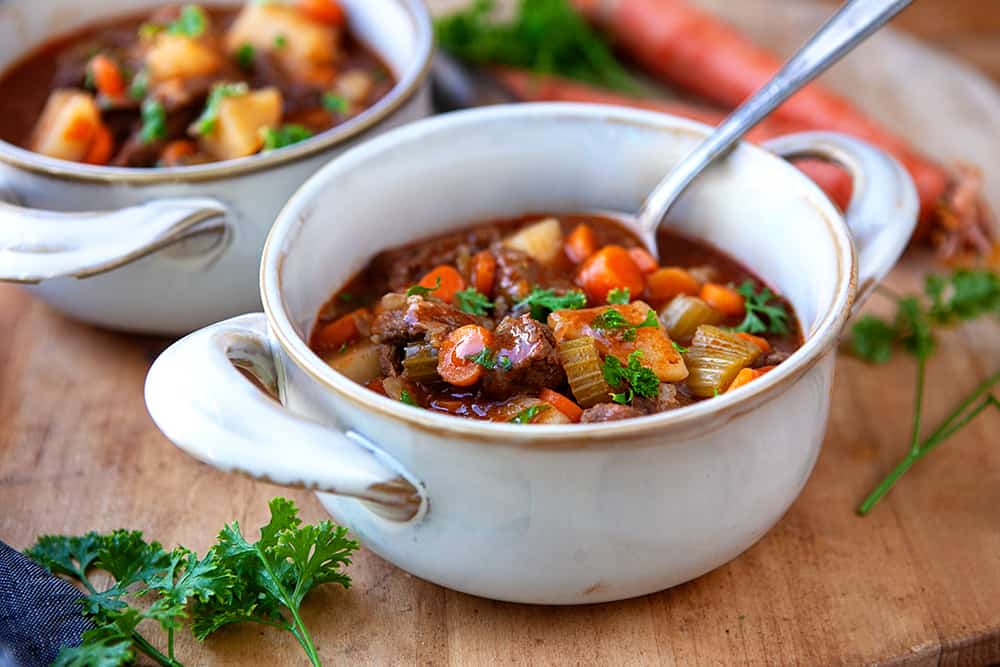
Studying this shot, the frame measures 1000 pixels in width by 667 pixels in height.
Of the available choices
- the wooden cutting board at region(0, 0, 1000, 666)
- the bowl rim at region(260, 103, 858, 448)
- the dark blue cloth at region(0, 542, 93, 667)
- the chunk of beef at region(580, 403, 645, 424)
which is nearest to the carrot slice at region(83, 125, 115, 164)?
the wooden cutting board at region(0, 0, 1000, 666)

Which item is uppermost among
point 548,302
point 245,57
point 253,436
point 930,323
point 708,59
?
point 253,436

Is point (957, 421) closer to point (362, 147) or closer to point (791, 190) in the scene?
point (791, 190)

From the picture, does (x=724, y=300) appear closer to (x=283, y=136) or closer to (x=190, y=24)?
(x=283, y=136)

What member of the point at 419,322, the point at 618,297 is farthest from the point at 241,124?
the point at 618,297

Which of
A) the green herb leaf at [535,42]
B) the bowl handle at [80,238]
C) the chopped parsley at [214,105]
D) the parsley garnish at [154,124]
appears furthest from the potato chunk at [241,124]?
the green herb leaf at [535,42]

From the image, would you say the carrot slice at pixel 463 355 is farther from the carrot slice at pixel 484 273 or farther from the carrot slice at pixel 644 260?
the carrot slice at pixel 644 260

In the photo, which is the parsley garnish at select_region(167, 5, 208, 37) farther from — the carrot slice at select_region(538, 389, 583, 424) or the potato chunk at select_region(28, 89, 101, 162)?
the carrot slice at select_region(538, 389, 583, 424)
